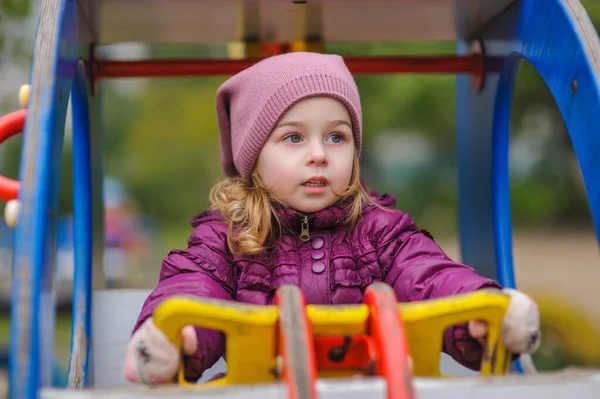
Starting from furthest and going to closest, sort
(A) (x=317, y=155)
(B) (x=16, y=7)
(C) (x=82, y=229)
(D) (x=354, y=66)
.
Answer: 1. (B) (x=16, y=7)
2. (D) (x=354, y=66)
3. (C) (x=82, y=229)
4. (A) (x=317, y=155)

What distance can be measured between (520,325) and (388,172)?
10.9 metres

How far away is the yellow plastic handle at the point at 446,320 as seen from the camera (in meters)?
0.93

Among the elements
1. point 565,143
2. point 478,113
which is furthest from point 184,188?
point 478,113

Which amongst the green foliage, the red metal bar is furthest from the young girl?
the green foliage

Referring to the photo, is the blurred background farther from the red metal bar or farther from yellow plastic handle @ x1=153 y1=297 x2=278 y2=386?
yellow plastic handle @ x1=153 y1=297 x2=278 y2=386

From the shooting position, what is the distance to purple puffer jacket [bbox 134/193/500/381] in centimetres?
125

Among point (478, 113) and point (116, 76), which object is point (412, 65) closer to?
point (478, 113)

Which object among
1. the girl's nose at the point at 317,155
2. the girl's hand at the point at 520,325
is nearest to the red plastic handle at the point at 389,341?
the girl's hand at the point at 520,325

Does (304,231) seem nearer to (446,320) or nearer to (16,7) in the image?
(446,320)

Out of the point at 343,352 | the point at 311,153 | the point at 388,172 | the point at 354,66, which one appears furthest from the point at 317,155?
the point at 388,172

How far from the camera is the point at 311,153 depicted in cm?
131

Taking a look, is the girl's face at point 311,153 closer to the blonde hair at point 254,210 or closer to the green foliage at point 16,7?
the blonde hair at point 254,210

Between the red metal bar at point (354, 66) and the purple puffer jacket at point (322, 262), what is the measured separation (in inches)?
18.2

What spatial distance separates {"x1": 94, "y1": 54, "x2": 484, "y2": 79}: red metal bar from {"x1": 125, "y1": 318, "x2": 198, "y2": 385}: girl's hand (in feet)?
3.01
